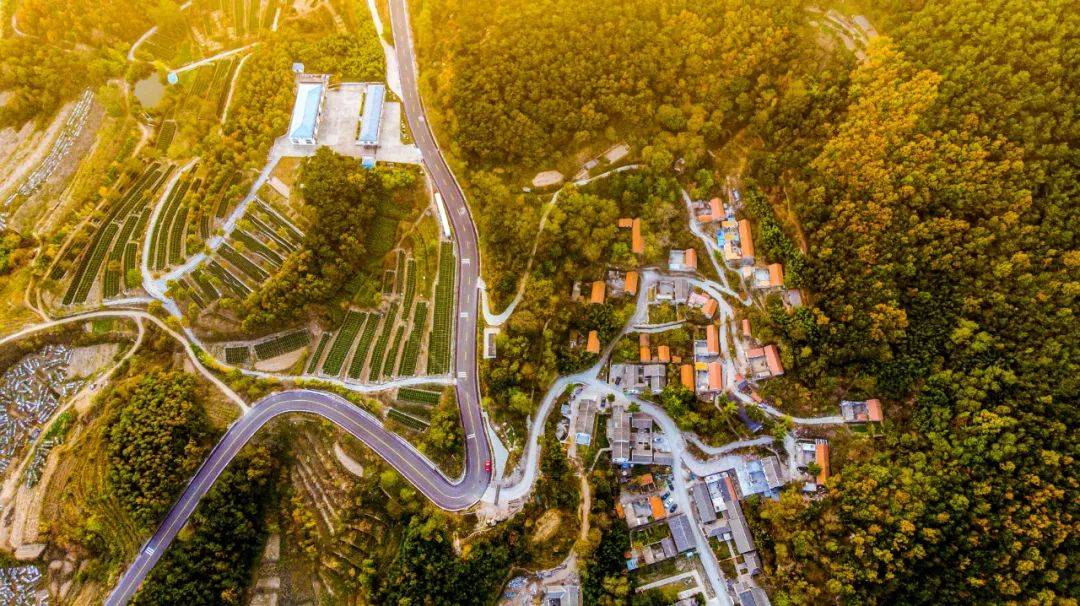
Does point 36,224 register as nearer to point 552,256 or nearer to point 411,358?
point 411,358

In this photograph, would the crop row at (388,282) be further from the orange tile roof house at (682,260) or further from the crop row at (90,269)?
the crop row at (90,269)

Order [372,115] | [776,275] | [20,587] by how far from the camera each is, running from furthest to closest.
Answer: [372,115]
[776,275]
[20,587]

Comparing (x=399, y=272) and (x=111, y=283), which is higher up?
(x=399, y=272)

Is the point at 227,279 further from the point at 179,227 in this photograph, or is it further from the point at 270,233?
the point at 179,227

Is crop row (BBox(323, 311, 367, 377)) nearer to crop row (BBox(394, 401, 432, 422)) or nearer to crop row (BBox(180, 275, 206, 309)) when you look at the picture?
crop row (BBox(394, 401, 432, 422))

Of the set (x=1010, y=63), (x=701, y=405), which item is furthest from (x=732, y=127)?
(x=701, y=405)

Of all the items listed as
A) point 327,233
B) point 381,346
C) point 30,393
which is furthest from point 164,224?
point 381,346

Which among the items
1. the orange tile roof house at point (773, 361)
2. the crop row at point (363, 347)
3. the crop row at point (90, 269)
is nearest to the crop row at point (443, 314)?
the crop row at point (363, 347)
